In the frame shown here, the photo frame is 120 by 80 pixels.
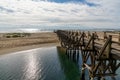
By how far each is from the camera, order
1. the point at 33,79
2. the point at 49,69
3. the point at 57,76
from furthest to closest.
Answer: the point at 49,69 → the point at 57,76 → the point at 33,79

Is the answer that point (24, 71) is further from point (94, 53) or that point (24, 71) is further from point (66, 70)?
point (94, 53)

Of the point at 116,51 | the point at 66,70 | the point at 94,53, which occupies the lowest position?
the point at 66,70

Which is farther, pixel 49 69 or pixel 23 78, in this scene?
pixel 49 69

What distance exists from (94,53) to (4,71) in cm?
1482

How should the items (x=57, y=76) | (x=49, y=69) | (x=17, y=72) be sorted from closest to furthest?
(x=57, y=76), (x=17, y=72), (x=49, y=69)

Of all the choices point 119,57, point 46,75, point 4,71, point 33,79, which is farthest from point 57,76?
point 119,57

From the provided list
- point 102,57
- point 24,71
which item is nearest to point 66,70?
point 24,71

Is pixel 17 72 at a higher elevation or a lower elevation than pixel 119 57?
lower

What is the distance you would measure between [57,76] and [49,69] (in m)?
3.64

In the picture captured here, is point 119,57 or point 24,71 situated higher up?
point 119,57

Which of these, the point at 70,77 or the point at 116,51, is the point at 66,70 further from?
the point at 116,51

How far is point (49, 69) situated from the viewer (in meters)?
24.5

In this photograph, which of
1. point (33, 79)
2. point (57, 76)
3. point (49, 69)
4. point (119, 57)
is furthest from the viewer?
point (49, 69)

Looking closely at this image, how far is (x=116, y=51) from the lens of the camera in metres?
9.88
